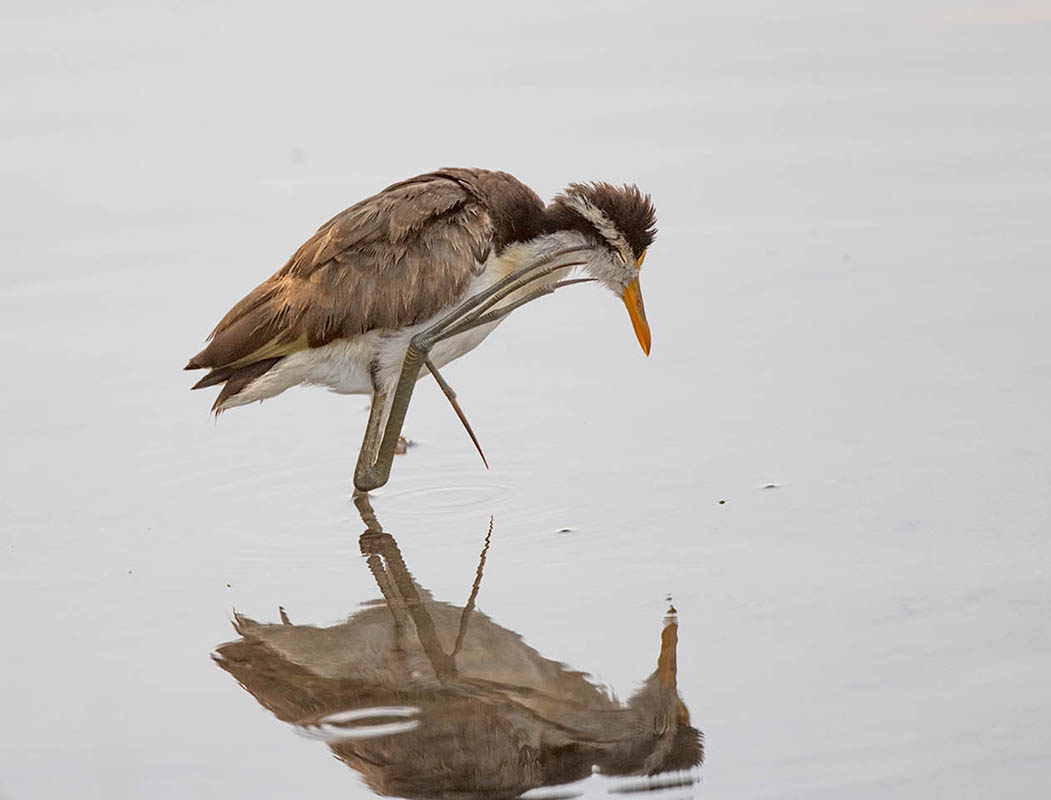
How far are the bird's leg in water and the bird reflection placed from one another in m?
0.95

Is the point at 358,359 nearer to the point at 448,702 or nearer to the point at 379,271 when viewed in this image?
the point at 379,271

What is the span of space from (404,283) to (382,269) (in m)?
0.11

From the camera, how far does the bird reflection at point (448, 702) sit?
5.14m

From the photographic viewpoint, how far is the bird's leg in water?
7.22 meters

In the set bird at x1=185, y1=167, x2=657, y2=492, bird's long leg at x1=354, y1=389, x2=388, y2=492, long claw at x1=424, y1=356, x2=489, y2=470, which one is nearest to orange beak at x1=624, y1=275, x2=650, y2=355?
bird at x1=185, y1=167, x2=657, y2=492

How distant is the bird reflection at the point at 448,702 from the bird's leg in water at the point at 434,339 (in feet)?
3.12

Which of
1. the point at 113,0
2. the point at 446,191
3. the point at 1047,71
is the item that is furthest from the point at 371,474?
the point at 113,0

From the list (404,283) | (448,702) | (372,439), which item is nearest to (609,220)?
(404,283)

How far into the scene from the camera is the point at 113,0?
1389cm

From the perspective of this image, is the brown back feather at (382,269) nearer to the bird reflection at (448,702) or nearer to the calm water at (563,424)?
the calm water at (563,424)

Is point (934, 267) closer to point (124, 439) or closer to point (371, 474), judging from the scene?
point (371, 474)

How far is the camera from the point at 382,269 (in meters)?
7.38

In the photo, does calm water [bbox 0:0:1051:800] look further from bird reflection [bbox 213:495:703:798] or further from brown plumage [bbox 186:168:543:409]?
brown plumage [bbox 186:168:543:409]

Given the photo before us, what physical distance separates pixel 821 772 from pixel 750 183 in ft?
19.7
